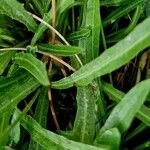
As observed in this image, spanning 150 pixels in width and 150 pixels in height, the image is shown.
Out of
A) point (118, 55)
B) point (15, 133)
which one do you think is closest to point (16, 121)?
point (15, 133)

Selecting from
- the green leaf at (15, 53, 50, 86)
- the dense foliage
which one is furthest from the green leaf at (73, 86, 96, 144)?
the green leaf at (15, 53, 50, 86)

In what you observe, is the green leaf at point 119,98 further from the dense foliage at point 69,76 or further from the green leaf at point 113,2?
the green leaf at point 113,2

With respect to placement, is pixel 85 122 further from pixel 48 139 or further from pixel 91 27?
pixel 91 27

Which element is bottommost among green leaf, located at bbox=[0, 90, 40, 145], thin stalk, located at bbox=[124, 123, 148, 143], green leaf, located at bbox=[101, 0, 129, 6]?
thin stalk, located at bbox=[124, 123, 148, 143]

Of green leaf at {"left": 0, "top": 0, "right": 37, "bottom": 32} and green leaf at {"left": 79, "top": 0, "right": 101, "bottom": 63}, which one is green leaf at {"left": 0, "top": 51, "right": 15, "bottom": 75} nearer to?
green leaf at {"left": 0, "top": 0, "right": 37, "bottom": 32}

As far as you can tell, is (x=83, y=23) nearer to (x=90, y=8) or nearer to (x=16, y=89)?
(x=90, y=8)

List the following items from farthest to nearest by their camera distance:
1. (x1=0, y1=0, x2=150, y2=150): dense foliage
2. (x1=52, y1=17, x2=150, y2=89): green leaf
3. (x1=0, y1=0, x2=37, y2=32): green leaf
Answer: (x1=0, y1=0, x2=37, y2=32): green leaf → (x1=0, y1=0, x2=150, y2=150): dense foliage → (x1=52, y1=17, x2=150, y2=89): green leaf

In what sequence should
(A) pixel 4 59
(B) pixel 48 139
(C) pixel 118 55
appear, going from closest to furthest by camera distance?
(C) pixel 118 55
(B) pixel 48 139
(A) pixel 4 59
